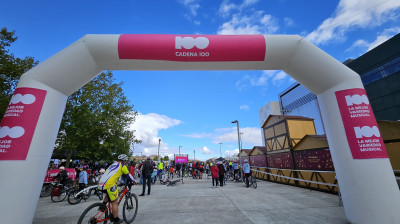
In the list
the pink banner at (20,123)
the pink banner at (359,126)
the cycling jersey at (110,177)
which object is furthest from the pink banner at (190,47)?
the cycling jersey at (110,177)

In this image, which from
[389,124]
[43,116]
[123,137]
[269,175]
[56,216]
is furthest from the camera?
[123,137]

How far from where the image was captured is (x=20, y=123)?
12.6ft

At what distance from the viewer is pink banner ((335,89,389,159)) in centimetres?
405

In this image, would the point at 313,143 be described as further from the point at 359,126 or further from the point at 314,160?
the point at 359,126

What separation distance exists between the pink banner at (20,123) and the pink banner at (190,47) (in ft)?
7.28

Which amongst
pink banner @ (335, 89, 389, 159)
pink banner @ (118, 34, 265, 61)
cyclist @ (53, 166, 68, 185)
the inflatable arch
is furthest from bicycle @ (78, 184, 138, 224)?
cyclist @ (53, 166, 68, 185)

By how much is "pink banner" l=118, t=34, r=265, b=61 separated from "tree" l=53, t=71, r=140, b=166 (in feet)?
46.3

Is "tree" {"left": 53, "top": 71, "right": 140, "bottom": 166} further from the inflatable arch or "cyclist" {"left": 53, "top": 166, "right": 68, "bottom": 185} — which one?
the inflatable arch

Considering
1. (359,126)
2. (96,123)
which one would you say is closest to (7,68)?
(96,123)

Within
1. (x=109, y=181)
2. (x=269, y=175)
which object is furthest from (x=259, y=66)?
(x=269, y=175)

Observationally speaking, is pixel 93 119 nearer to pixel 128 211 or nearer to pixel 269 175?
pixel 128 211

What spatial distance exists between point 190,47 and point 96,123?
1633cm

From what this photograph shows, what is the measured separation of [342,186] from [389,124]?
16.0ft

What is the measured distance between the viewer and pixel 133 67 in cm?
527
